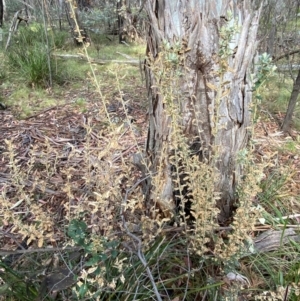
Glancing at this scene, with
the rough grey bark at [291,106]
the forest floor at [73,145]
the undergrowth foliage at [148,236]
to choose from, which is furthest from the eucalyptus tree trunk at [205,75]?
the rough grey bark at [291,106]

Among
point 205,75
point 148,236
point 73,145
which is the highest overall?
point 205,75

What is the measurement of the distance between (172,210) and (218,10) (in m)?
0.89

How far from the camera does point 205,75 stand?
1.42 m

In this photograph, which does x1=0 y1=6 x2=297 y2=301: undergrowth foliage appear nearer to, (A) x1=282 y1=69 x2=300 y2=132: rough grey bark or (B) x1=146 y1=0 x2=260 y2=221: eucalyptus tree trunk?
(B) x1=146 y1=0 x2=260 y2=221: eucalyptus tree trunk

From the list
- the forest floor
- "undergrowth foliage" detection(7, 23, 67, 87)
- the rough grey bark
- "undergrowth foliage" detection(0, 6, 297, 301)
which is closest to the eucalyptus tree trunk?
Result: "undergrowth foliage" detection(0, 6, 297, 301)

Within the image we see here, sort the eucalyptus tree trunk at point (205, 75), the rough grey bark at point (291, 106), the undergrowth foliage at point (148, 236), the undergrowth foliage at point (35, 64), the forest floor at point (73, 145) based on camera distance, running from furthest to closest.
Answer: the undergrowth foliage at point (35, 64), the rough grey bark at point (291, 106), the forest floor at point (73, 145), the eucalyptus tree trunk at point (205, 75), the undergrowth foliage at point (148, 236)

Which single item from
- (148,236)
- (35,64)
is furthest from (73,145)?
(35,64)

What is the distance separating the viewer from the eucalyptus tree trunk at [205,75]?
1339mm

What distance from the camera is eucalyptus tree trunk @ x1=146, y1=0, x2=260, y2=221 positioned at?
4.39 ft

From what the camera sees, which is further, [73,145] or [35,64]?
[35,64]

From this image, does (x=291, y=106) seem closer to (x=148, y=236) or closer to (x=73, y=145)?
(x=73, y=145)

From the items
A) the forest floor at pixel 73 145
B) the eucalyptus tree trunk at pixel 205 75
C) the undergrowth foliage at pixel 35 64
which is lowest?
the forest floor at pixel 73 145

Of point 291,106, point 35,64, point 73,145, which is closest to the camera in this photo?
point 73,145

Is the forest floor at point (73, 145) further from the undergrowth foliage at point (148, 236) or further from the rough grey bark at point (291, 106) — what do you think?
the undergrowth foliage at point (148, 236)
